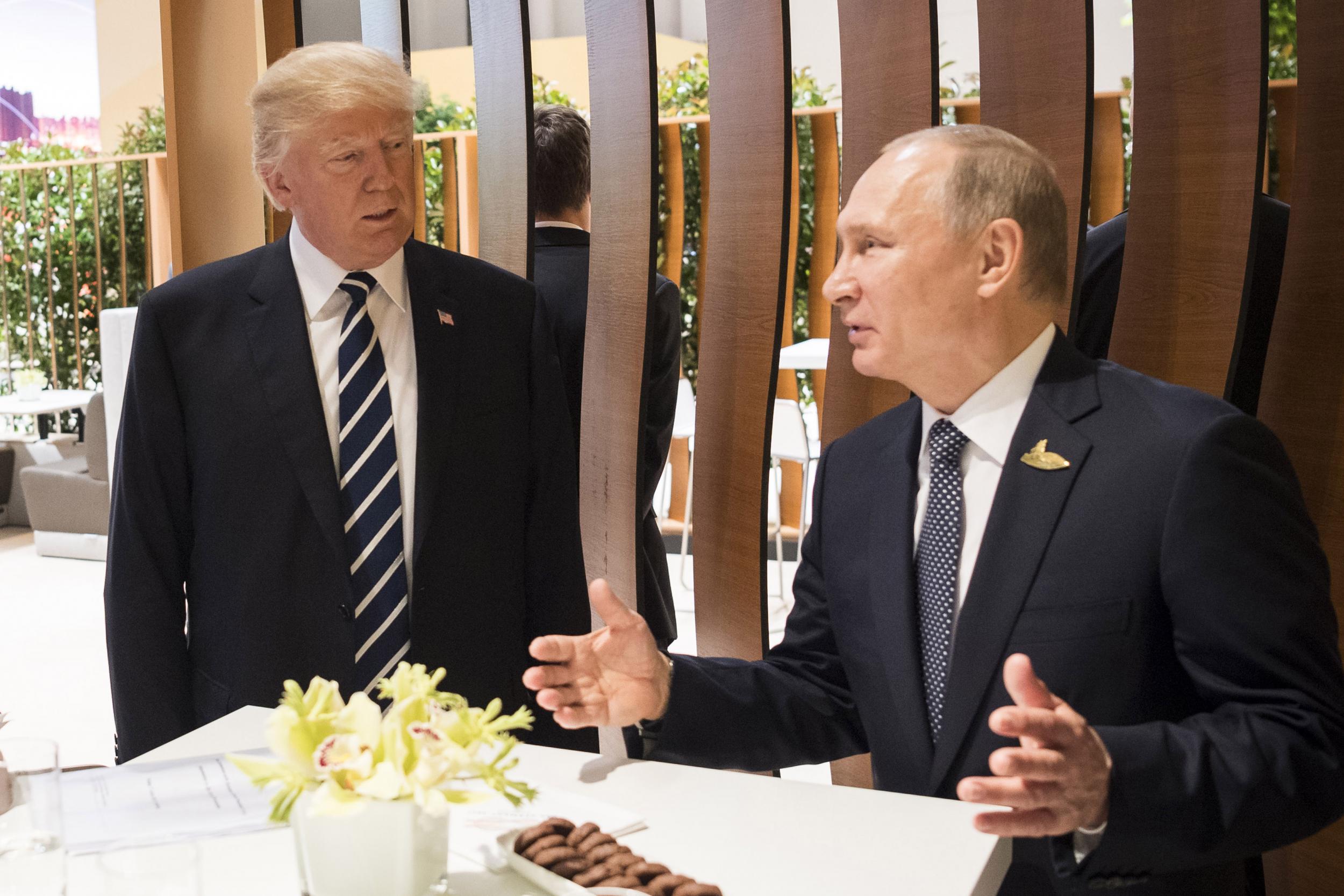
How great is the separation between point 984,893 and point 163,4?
2.70 m

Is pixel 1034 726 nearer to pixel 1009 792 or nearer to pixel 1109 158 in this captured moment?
pixel 1009 792

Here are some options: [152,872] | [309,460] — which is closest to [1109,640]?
[152,872]

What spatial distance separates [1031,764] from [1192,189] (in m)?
1.57

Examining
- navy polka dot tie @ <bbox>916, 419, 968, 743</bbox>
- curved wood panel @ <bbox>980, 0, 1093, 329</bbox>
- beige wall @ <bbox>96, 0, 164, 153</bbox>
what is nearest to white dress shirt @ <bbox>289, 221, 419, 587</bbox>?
navy polka dot tie @ <bbox>916, 419, 968, 743</bbox>

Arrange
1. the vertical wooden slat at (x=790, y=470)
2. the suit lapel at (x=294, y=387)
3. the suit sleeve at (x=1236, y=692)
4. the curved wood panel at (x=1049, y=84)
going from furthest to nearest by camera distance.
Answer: the vertical wooden slat at (x=790, y=470) < the curved wood panel at (x=1049, y=84) < the suit lapel at (x=294, y=387) < the suit sleeve at (x=1236, y=692)

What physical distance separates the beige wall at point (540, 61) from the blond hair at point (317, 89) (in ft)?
32.8

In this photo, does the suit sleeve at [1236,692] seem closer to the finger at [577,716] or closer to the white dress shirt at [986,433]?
the white dress shirt at [986,433]

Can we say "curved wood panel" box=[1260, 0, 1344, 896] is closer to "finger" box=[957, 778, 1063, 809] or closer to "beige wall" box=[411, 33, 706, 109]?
"finger" box=[957, 778, 1063, 809]

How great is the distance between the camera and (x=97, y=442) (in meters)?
7.34

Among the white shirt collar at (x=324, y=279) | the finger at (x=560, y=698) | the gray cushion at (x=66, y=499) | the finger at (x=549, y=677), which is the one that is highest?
the white shirt collar at (x=324, y=279)

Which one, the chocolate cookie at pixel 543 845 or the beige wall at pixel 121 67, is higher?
the beige wall at pixel 121 67

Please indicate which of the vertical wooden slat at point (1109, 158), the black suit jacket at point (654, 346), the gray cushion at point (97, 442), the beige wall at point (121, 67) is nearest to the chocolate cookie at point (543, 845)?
the black suit jacket at point (654, 346)

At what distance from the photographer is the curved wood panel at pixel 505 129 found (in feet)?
8.94

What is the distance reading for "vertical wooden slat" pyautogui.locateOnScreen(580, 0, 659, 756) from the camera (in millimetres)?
2623
